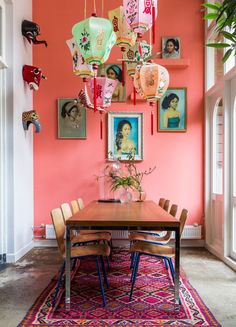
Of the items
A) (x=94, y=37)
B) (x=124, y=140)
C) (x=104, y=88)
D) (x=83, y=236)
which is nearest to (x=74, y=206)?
(x=83, y=236)

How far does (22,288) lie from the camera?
3223mm

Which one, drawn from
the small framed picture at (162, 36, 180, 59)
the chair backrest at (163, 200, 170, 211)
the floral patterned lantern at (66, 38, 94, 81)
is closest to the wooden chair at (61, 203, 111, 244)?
the chair backrest at (163, 200, 170, 211)

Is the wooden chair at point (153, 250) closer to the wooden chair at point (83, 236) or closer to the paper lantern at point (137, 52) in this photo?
the wooden chair at point (83, 236)

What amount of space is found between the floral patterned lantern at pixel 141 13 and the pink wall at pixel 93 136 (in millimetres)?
2448

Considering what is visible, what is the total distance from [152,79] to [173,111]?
81.4 inches

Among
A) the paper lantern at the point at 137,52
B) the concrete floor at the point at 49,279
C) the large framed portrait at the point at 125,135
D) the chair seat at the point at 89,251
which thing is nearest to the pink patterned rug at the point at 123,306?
the concrete floor at the point at 49,279

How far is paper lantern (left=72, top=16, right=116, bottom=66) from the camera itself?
265cm

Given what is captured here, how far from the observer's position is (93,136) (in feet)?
17.0

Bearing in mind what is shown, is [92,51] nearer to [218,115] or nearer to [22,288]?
[22,288]

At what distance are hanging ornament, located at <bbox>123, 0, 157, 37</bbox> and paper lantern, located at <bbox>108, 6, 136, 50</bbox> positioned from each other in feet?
1.00

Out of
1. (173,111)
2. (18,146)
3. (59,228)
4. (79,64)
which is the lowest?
(59,228)

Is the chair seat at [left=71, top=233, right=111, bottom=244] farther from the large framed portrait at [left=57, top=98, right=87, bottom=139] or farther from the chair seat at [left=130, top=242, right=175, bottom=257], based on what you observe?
the large framed portrait at [left=57, top=98, right=87, bottom=139]

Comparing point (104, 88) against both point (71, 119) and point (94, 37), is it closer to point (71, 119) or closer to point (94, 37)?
point (94, 37)

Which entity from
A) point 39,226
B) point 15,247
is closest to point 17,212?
point 15,247
